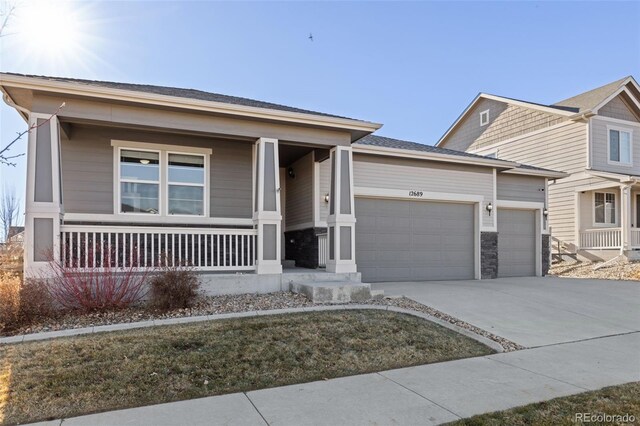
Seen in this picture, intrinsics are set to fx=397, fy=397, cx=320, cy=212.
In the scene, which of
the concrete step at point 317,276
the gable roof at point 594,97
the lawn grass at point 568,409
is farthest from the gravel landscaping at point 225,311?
the gable roof at point 594,97

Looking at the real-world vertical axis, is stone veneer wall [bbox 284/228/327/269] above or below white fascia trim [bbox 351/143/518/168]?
below

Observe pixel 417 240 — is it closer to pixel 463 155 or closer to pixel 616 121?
pixel 463 155

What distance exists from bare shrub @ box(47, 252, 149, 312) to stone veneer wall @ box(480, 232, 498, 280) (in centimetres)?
940

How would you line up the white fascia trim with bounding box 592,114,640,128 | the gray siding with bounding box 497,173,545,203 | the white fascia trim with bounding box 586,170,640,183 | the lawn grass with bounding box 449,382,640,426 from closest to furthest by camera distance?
the lawn grass with bounding box 449,382,640,426
the gray siding with bounding box 497,173,545,203
the white fascia trim with bounding box 586,170,640,183
the white fascia trim with bounding box 592,114,640,128

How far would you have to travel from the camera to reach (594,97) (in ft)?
56.3

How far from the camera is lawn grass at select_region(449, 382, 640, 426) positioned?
10.9ft

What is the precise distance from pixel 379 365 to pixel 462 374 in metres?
0.94

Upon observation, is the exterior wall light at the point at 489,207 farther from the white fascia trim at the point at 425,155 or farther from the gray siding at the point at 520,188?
the white fascia trim at the point at 425,155

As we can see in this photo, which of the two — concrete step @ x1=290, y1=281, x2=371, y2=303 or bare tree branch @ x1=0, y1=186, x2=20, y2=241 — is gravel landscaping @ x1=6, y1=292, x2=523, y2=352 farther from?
bare tree branch @ x1=0, y1=186, x2=20, y2=241

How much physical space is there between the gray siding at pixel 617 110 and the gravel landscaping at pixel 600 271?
6.42 meters

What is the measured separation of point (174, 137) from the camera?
9.08 m

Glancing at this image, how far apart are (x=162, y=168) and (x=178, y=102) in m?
2.17

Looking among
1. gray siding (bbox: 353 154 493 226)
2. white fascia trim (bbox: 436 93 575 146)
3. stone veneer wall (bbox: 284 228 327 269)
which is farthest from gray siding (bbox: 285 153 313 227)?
white fascia trim (bbox: 436 93 575 146)

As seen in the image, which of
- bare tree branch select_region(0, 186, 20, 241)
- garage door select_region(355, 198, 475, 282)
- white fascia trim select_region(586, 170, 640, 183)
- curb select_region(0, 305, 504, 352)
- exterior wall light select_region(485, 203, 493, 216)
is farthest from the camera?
bare tree branch select_region(0, 186, 20, 241)
